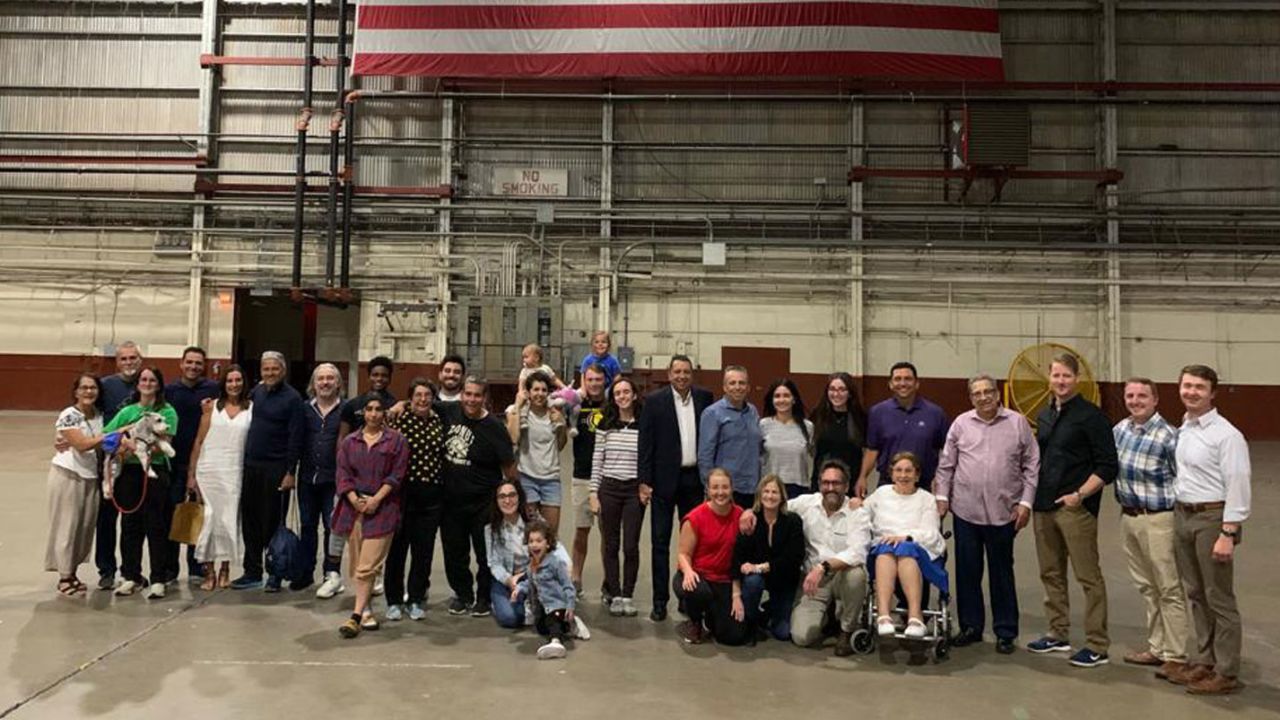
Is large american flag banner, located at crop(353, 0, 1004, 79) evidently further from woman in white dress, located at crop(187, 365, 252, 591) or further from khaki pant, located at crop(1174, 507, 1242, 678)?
khaki pant, located at crop(1174, 507, 1242, 678)

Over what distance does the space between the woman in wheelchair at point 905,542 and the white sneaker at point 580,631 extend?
1677 millimetres

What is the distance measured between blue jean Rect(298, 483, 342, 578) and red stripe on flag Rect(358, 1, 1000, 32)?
10.6 metres

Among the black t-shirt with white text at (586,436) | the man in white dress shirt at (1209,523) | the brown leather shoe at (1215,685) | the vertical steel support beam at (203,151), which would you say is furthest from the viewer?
the vertical steel support beam at (203,151)

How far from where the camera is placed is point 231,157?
1499 cm

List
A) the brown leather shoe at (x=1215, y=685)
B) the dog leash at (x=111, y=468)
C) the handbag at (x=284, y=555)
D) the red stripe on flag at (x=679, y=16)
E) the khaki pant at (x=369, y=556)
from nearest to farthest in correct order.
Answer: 1. the brown leather shoe at (x=1215, y=685)
2. the khaki pant at (x=369, y=556)
3. the dog leash at (x=111, y=468)
4. the handbag at (x=284, y=555)
5. the red stripe on flag at (x=679, y=16)

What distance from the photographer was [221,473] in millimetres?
5328

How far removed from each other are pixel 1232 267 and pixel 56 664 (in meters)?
17.4

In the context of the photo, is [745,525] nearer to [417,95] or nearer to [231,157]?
[417,95]

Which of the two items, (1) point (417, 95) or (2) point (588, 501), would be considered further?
(1) point (417, 95)

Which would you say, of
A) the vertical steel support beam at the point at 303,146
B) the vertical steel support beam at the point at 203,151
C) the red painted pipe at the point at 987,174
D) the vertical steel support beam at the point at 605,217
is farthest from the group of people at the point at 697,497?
the vertical steel support beam at the point at 203,151

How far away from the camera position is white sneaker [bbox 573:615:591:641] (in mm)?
4605

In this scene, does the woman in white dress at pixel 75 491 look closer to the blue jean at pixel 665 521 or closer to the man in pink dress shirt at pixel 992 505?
the blue jean at pixel 665 521

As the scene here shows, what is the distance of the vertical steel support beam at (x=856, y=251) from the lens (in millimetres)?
14141

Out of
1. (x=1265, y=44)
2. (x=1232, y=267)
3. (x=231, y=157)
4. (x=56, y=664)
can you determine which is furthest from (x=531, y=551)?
(x=1265, y=44)
